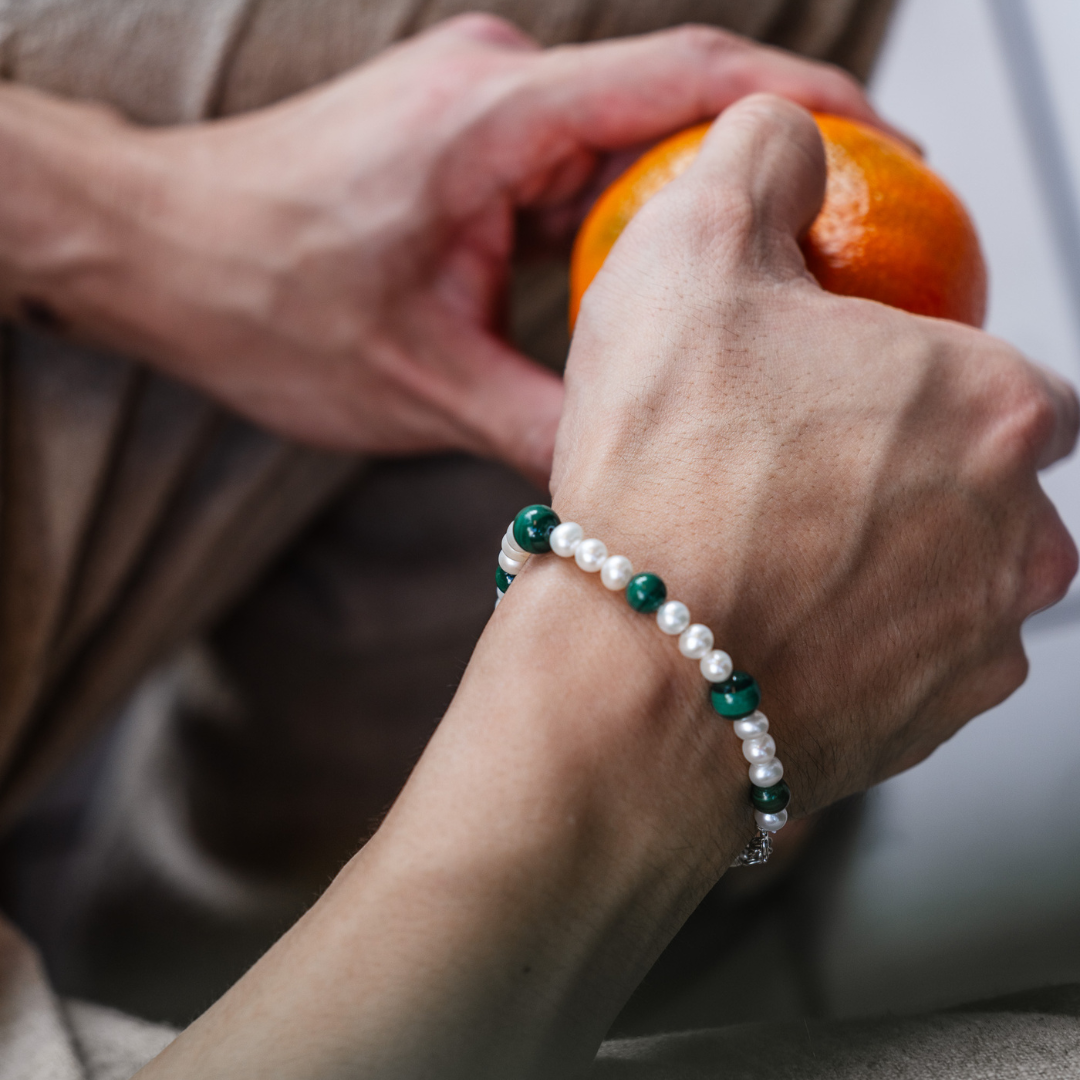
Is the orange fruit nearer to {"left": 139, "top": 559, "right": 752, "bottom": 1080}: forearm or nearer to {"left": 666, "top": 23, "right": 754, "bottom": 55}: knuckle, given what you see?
{"left": 666, "top": 23, "right": 754, "bottom": 55}: knuckle

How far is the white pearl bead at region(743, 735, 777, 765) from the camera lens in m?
0.42

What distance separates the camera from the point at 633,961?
0.41m

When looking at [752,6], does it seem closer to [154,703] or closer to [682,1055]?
[682,1055]

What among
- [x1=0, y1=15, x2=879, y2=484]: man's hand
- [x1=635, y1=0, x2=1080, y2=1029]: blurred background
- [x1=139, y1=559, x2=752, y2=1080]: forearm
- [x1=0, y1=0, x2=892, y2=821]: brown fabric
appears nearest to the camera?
[x1=139, y1=559, x2=752, y2=1080]: forearm

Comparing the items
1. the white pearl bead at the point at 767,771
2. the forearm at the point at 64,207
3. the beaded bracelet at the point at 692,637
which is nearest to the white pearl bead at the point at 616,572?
the beaded bracelet at the point at 692,637

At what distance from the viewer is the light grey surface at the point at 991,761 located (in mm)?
576

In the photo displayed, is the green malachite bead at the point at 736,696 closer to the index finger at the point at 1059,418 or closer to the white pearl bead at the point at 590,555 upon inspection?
the white pearl bead at the point at 590,555

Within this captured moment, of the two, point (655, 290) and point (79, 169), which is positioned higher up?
point (655, 290)

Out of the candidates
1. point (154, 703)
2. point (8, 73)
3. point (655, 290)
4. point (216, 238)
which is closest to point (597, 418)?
point (655, 290)

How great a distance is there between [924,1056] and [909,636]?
194mm

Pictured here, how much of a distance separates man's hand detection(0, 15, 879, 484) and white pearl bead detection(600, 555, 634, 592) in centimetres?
28

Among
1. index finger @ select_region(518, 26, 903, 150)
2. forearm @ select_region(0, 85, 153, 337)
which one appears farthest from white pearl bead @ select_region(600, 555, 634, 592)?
forearm @ select_region(0, 85, 153, 337)

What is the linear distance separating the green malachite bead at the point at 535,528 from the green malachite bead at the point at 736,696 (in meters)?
0.10

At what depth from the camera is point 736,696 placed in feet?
1.34
